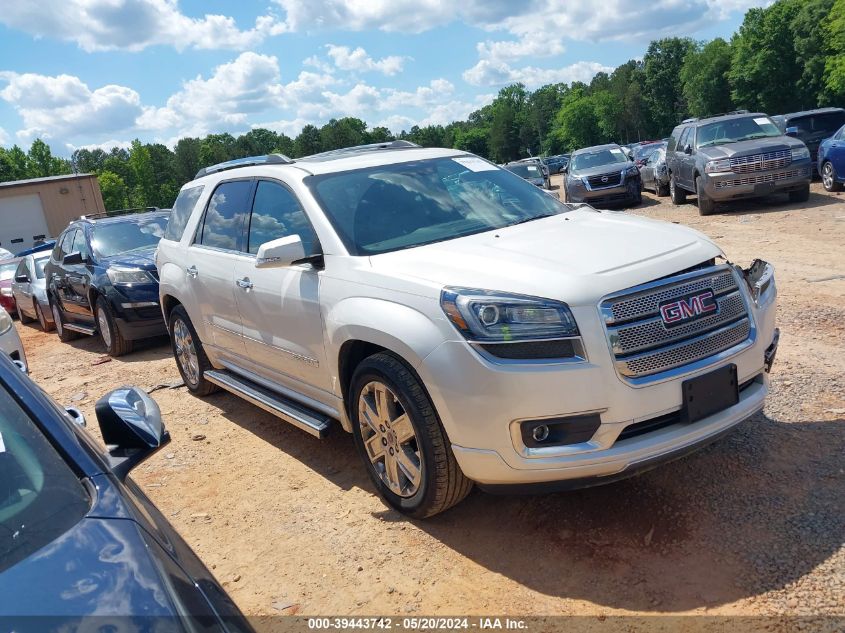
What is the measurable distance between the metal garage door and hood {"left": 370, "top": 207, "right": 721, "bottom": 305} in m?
43.1

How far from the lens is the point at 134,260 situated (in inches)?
374

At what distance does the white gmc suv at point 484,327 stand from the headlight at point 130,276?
187 inches

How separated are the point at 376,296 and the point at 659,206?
1575 cm

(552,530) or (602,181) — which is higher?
(602,181)

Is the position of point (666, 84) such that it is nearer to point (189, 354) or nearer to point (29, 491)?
point (189, 354)

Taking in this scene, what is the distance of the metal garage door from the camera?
4106 cm

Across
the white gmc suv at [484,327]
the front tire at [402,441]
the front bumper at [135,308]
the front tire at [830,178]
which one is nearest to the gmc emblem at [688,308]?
the white gmc suv at [484,327]

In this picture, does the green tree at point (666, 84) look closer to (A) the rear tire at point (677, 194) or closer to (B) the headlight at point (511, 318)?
(A) the rear tire at point (677, 194)

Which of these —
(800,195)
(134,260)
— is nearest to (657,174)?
(800,195)

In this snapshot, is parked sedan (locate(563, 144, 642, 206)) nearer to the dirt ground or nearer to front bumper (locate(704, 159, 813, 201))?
front bumper (locate(704, 159, 813, 201))

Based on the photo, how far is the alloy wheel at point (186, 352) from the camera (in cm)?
635

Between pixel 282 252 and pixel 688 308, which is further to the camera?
pixel 282 252

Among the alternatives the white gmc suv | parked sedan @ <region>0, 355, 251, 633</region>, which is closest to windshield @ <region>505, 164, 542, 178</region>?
the white gmc suv

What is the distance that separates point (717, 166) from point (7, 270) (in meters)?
16.7
